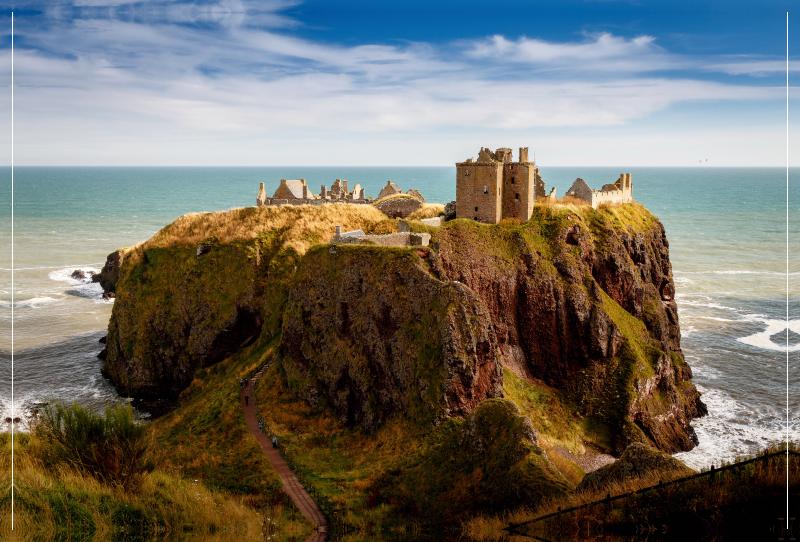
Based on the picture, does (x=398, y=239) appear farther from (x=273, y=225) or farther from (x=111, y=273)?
(x=111, y=273)

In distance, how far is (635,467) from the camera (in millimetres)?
22016

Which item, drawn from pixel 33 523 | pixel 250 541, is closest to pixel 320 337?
pixel 250 541

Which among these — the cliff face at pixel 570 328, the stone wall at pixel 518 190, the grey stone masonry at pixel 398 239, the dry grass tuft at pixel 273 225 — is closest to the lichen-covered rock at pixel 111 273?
the dry grass tuft at pixel 273 225

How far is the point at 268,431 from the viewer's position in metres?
40.2

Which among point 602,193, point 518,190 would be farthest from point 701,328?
point 518,190

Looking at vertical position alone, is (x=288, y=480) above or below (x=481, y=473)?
below

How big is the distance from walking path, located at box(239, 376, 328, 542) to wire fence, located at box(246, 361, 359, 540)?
18 centimetres

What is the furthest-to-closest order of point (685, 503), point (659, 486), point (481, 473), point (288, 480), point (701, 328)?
1. point (701, 328)
2. point (288, 480)
3. point (481, 473)
4. point (659, 486)
5. point (685, 503)

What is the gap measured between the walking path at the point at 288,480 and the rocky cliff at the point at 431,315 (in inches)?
147

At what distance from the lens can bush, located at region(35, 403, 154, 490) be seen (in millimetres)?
24125

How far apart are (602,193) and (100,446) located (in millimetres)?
50931

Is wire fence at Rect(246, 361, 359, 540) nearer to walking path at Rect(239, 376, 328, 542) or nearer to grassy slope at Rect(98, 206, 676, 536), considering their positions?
walking path at Rect(239, 376, 328, 542)

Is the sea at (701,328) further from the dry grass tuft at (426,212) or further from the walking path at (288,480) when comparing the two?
the dry grass tuft at (426,212)

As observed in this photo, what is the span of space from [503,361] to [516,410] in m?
16.3
